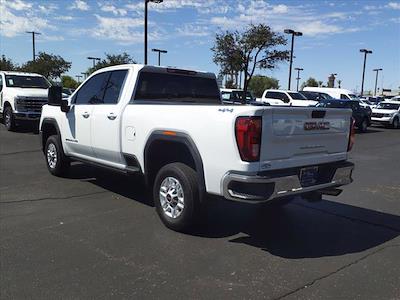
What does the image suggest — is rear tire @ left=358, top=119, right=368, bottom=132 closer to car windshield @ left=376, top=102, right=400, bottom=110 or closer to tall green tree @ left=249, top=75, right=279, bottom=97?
car windshield @ left=376, top=102, right=400, bottom=110

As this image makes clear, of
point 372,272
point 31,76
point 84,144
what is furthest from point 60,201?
point 31,76

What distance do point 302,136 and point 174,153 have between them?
61.5 inches

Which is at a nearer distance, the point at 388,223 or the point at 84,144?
the point at 388,223

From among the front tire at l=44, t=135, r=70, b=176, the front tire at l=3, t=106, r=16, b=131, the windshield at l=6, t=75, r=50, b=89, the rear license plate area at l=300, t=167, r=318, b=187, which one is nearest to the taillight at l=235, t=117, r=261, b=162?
the rear license plate area at l=300, t=167, r=318, b=187

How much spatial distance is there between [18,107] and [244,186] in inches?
541

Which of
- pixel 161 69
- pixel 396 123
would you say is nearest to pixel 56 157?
pixel 161 69

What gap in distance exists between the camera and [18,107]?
16188 mm

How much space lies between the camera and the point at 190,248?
4.77 metres

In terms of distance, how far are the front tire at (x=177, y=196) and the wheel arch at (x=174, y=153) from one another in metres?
0.11

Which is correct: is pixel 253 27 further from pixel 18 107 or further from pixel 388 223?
pixel 388 223

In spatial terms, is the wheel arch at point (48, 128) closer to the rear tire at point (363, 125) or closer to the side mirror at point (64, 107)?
the side mirror at point (64, 107)

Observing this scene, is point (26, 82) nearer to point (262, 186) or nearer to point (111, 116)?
point (111, 116)

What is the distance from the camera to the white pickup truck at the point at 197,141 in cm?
444

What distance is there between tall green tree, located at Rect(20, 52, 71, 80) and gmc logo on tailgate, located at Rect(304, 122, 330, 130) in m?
54.1
